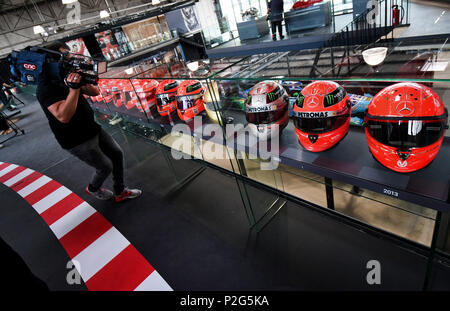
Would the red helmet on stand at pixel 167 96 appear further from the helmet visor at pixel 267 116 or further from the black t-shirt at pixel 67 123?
the helmet visor at pixel 267 116

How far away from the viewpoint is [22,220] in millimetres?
2869

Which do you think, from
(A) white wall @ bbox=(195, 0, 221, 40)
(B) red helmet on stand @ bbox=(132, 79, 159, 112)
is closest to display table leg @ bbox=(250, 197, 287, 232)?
(B) red helmet on stand @ bbox=(132, 79, 159, 112)

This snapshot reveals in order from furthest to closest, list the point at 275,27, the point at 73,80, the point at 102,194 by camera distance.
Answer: the point at 275,27
the point at 102,194
the point at 73,80

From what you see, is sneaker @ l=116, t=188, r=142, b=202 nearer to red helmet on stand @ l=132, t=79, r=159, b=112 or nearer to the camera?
red helmet on stand @ l=132, t=79, r=159, b=112

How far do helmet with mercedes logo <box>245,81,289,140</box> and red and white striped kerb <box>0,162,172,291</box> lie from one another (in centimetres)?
132

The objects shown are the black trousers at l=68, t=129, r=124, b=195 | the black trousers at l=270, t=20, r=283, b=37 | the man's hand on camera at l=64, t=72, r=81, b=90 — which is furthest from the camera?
the black trousers at l=270, t=20, r=283, b=37

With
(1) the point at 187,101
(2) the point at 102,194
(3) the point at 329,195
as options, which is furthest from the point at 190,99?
(2) the point at 102,194

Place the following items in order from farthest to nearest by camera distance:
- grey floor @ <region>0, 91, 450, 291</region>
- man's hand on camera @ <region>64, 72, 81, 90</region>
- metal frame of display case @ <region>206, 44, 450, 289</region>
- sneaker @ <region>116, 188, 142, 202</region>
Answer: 1. sneaker @ <region>116, 188, 142, 202</region>
2. man's hand on camera @ <region>64, 72, 81, 90</region>
3. grey floor @ <region>0, 91, 450, 291</region>
4. metal frame of display case @ <region>206, 44, 450, 289</region>

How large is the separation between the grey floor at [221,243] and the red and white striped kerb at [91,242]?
0.24 feet

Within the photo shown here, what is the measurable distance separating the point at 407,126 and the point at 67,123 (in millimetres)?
2395

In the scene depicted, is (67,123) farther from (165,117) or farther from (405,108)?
(405,108)

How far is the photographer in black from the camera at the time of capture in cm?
191

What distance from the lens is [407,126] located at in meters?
1.16
